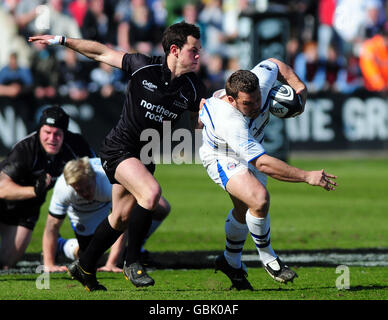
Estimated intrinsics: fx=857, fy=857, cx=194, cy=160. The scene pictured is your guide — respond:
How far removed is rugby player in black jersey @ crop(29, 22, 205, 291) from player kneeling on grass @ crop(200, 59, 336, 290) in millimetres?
316

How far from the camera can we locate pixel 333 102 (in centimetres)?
2102

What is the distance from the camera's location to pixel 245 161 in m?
→ 7.53

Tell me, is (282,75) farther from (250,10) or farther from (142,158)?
(250,10)

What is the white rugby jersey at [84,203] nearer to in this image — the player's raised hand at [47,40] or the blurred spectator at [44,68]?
the player's raised hand at [47,40]

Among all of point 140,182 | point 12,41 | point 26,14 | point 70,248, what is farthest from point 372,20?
point 140,182

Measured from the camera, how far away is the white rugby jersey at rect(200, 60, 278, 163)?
7.15 metres

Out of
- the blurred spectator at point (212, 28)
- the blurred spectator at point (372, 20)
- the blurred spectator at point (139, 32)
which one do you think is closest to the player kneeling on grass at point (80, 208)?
the blurred spectator at point (139, 32)

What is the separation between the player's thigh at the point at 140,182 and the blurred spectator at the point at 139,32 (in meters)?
13.6

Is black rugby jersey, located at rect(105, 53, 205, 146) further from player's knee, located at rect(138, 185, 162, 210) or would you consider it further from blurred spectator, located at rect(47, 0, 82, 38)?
blurred spectator, located at rect(47, 0, 82, 38)

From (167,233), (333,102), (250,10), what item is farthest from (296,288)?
(333,102)

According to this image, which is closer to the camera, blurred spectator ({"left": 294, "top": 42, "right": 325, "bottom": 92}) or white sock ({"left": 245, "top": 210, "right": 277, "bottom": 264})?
white sock ({"left": 245, "top": 210, "right": 277, "bottom": 264})

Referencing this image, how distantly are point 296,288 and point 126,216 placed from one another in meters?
1.62

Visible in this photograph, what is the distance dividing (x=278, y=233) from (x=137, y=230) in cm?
467

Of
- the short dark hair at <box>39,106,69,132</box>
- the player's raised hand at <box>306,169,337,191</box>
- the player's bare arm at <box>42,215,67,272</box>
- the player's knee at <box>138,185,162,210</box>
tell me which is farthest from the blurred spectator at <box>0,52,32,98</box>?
the player's raised hand at <box>306,169,337,191</box>
